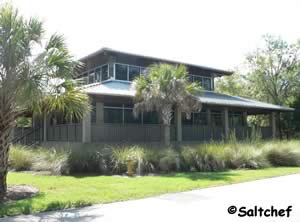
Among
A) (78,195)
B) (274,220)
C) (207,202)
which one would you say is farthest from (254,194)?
(78,195)

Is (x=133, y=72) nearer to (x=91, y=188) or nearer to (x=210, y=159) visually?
(x=210, y=159)

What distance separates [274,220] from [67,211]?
448cm

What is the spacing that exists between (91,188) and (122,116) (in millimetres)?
12261

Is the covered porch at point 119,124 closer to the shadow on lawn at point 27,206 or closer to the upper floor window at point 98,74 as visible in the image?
the upper floor window at point 98,74

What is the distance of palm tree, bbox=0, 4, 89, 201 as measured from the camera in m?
9.45

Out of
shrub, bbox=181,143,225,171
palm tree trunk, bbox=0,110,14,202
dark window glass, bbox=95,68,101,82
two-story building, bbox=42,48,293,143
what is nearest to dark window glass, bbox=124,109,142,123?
two-story building, bbox=42,48,293,143

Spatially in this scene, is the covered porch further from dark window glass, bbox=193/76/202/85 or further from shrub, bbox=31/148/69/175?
dark window glass, bbox=193/76/202/85

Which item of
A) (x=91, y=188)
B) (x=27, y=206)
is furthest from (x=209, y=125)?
(x=27, y=206)

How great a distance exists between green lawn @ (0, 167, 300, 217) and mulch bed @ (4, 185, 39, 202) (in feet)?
1.02

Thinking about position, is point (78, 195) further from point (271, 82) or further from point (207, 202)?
point (271, 82)

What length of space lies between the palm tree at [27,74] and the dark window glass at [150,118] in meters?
13.5

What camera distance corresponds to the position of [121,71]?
24.9 meters

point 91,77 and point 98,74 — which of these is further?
point 91,77

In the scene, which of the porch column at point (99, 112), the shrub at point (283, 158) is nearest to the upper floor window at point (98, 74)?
the porch column at point (99, 112)
